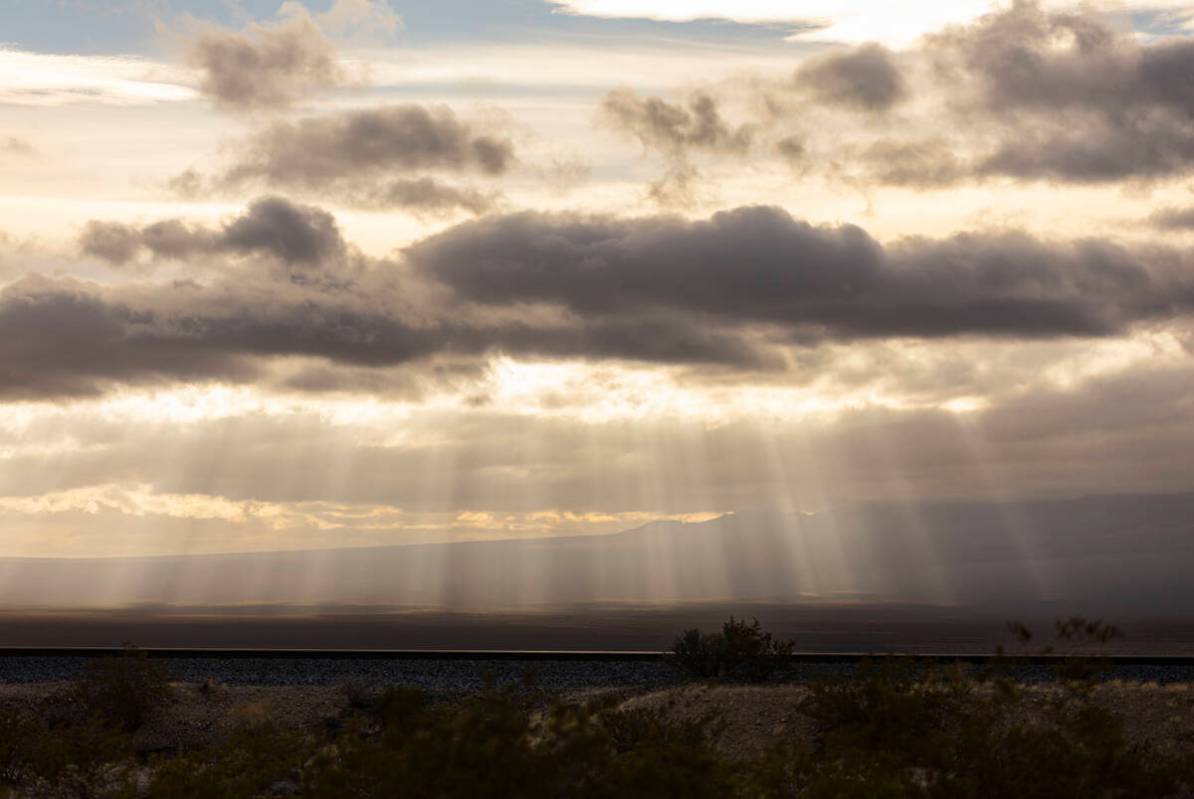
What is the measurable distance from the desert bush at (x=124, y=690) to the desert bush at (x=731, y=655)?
9.91 metres

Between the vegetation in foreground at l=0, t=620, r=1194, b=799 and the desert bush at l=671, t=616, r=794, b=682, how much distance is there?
16.0ft

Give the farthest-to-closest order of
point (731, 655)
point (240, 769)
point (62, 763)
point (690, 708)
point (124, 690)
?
point (731, 655) → point (124, 690) → point (690, 708) → point (62, 763) → point (240, 769)

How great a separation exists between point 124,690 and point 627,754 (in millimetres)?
11898

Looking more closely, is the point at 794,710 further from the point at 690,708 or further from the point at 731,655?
the point at 731,655

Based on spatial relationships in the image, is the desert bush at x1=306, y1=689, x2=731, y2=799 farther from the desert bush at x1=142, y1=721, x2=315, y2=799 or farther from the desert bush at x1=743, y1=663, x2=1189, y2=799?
the desert bush at x1=142, y1=721, x2=315, y2=799

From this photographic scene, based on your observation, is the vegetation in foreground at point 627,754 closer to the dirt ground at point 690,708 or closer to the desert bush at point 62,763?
the desert bush at point 62,763

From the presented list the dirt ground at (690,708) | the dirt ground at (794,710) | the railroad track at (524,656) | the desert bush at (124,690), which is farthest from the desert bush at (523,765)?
the railroad track at (524,656)

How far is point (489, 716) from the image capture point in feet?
36.7

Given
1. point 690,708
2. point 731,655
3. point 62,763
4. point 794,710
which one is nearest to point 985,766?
point 794,710

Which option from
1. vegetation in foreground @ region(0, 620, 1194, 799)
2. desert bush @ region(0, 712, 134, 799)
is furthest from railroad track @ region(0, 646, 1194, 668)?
desert bush @ region(0, 712, 134, 799)

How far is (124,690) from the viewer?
922 inches

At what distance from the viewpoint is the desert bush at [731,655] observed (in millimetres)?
26859

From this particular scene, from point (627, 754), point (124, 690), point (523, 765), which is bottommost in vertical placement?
point (627, 754)

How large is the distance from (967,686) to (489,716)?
813cm
